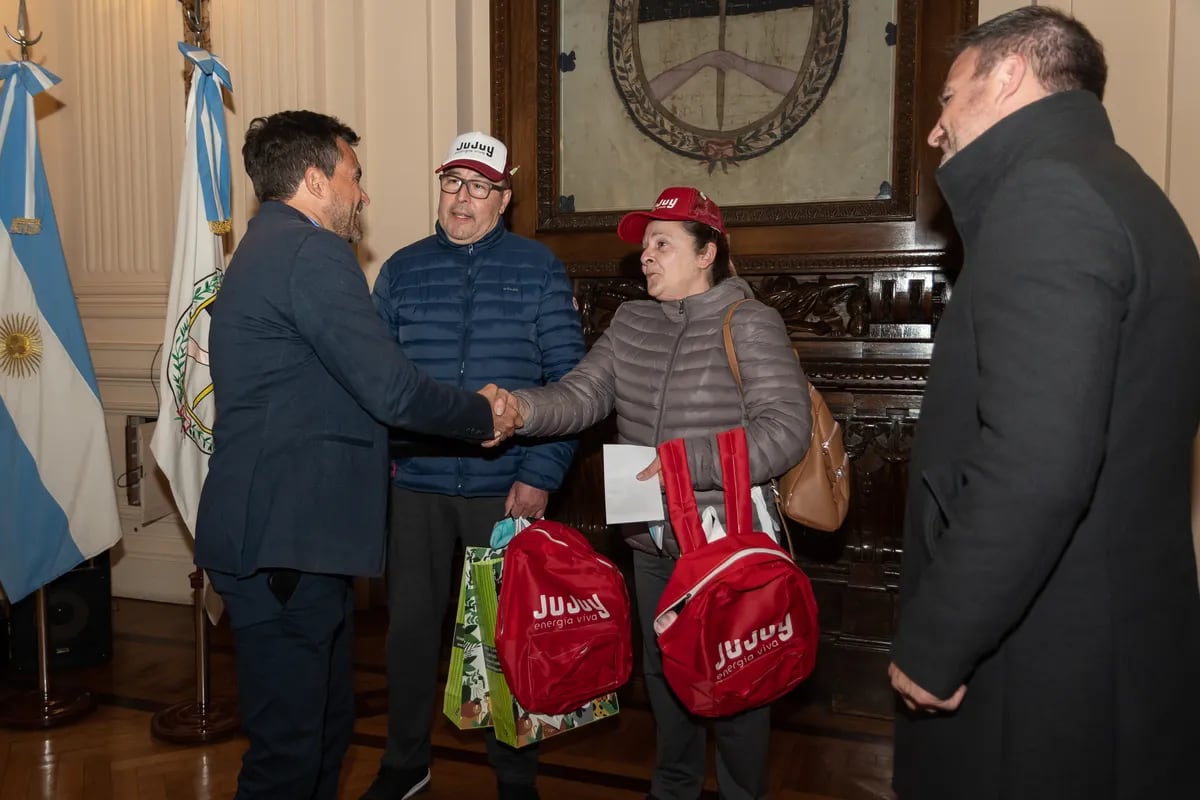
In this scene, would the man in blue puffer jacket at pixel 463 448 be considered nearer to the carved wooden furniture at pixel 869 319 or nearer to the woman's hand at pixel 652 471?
the woman's hand at pixel 652 471

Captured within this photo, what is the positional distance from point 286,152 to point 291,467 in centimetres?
69

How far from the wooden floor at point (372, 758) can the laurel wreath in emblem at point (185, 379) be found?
98cm

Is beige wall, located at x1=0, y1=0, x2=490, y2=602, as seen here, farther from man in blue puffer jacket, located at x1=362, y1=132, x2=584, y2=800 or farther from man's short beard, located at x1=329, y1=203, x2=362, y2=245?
man's short beard, located at x1=329, y1=203, x2=362, y2=245

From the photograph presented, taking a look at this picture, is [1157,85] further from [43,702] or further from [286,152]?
[43,702]

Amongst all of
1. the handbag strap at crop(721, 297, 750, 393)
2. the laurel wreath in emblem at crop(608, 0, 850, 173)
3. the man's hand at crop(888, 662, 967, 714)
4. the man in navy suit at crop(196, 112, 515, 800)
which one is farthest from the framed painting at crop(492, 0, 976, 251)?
the man's hand at crop(888, 662, 967, 714)

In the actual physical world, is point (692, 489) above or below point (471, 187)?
below

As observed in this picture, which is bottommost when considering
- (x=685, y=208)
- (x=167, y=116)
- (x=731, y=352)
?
(x=731, y=352)

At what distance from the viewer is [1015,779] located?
1.34 metres

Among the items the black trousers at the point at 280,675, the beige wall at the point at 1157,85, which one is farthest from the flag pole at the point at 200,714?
the beige wall at the point at 1157,85


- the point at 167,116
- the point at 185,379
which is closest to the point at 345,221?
the point at 185,379

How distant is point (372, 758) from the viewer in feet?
9.66

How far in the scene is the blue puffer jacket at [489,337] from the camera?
261 centimetres

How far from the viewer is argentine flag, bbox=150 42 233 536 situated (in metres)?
3.29

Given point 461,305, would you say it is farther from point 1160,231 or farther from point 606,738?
point 1160,231
